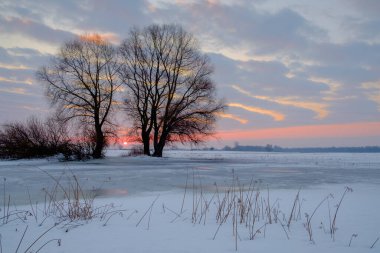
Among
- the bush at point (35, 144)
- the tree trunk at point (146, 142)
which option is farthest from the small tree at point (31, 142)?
the tree trunk at point (146, 142)

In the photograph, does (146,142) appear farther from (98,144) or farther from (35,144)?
(35,144)

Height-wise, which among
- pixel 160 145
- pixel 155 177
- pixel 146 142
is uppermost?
pixel 146 142

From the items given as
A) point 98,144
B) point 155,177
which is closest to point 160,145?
point 98,144

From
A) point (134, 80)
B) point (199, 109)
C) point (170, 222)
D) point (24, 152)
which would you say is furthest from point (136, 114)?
point (170, 222)

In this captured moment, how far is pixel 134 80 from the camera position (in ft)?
98.5

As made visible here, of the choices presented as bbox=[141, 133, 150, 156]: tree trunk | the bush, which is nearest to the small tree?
the bush

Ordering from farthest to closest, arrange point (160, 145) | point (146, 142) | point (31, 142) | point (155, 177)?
point (146, 142), point (160, 145), point (31, 142), point (155, 177)

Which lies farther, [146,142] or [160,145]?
[146,142]

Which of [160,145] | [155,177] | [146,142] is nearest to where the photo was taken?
[155,177]

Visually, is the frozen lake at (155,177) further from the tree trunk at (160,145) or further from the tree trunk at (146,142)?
the tree trunk at (146,142)

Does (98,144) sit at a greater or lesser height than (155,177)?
greater

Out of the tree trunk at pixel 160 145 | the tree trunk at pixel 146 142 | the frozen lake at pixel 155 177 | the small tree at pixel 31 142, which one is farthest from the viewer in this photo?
the tree trunk at pixel 146 142

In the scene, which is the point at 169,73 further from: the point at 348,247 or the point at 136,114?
the point at 348,247

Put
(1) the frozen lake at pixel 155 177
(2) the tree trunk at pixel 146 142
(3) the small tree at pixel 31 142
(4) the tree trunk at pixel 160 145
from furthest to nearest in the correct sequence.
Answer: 1. (2) the tree trunk at pixel 146 142
2. (4) the tree trunk at pixel 160 145
3. (3) the small tree at pixel 31 142
4. (1) the frozen lake at pixel 155 177
